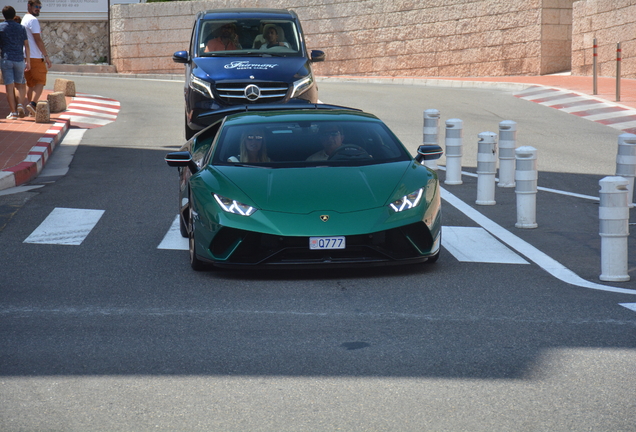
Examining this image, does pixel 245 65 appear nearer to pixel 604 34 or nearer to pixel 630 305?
pixel 630 305

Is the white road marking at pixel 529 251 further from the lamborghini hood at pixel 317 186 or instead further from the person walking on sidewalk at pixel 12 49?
the person walking on sidewalk at pixel 12 49

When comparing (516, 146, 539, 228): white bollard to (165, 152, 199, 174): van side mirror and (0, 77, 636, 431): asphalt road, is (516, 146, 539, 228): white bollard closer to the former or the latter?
(0, 77, 636, 431): asphalt road

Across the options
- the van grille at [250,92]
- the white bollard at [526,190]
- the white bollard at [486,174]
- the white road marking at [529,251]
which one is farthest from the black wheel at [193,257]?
the van grille at [250,92]

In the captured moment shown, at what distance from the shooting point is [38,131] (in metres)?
16.4

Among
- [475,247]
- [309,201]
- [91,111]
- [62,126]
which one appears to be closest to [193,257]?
[309,201]

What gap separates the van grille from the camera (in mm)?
13492

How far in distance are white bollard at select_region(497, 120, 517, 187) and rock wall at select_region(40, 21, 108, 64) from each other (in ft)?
92.3

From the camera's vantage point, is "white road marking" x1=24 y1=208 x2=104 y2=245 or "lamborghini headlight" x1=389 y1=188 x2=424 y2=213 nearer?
"lamborghini headlight" x1=389 y1=188 x2=424 y2=213

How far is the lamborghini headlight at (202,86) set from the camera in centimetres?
1347

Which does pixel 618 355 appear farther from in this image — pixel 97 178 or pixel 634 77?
pixel 634 77

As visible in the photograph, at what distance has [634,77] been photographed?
26.1m

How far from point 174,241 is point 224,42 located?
6.67 meters

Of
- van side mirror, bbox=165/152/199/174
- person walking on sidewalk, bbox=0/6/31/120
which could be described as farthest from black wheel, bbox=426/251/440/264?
person walking on sidewalk, bbox=0/6/31/120

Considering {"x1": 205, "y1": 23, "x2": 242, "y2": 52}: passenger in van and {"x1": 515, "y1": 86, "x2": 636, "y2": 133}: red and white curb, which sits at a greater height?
{"x1": 205, "y1": 23, "x2": 242, "y2": 52}: passenger in van
